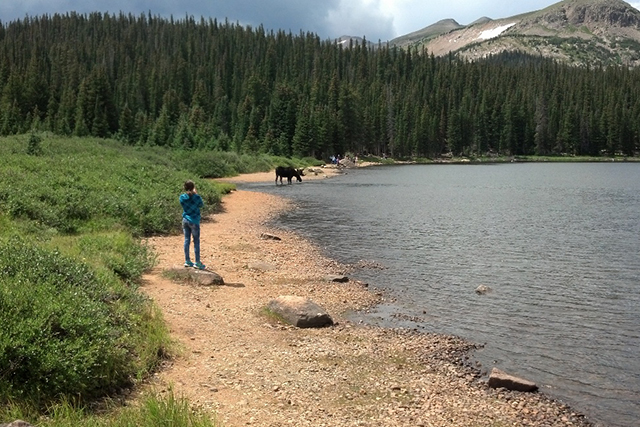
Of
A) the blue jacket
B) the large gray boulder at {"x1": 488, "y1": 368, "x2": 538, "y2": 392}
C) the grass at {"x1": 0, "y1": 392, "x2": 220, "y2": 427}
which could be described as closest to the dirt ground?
the large gray boulder at {"x1": 488, "y1": 368, "x2": 538, "y2": 392}

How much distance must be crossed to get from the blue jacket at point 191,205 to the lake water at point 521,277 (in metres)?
6.21

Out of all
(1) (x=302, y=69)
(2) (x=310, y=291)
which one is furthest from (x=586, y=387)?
(1) (x=302, y=69)

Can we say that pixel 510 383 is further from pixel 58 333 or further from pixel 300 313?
pixel 58 333

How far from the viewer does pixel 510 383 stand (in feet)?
34.2

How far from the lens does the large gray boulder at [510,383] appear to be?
408 inches

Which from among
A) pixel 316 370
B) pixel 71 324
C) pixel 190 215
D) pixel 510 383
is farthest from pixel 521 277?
pixel 71 324

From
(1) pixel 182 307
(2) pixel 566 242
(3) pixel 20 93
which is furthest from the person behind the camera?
(3) pixel 20 93

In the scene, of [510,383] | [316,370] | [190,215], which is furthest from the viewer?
[190,215]

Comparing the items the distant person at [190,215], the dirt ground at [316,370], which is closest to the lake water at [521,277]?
the dirt ground at [316,370]

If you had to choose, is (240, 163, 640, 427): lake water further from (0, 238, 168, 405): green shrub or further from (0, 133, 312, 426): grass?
(0, 238, 168, 405): green shrub

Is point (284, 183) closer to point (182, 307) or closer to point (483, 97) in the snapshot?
point (182, 307)

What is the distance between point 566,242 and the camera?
1081 inches

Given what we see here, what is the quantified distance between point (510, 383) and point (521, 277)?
1039 cm

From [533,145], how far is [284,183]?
374 ft
